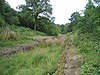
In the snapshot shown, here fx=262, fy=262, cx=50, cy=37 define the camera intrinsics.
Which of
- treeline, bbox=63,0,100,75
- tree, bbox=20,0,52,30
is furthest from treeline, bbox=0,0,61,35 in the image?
treeline, bbox=63,0,100,75

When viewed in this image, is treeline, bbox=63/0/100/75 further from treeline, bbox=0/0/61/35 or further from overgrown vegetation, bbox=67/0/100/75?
treeline, bbox=0/0/61/35

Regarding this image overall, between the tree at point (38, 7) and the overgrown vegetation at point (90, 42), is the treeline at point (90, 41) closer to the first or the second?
the overgrown vegetation at point (90, 42)

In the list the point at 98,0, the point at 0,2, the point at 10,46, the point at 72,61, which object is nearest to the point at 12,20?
the point at 0,2

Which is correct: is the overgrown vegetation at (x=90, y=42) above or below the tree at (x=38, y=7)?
below

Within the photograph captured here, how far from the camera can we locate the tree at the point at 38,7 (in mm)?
46781

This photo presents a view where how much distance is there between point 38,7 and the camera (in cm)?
4778

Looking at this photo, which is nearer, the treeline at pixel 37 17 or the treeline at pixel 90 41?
the treeline at pixel 90 41

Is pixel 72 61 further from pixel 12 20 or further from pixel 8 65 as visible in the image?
pixel 12 20

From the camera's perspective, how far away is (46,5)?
47219 mm

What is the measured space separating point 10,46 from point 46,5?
31.1 m

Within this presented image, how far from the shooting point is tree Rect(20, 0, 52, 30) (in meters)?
46.8

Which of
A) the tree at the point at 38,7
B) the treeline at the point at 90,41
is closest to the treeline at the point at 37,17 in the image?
the tree at the point at 38,7

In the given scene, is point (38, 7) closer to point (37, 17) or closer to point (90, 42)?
point (37, 17)

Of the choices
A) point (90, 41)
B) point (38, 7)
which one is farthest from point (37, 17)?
point (90, 41)
